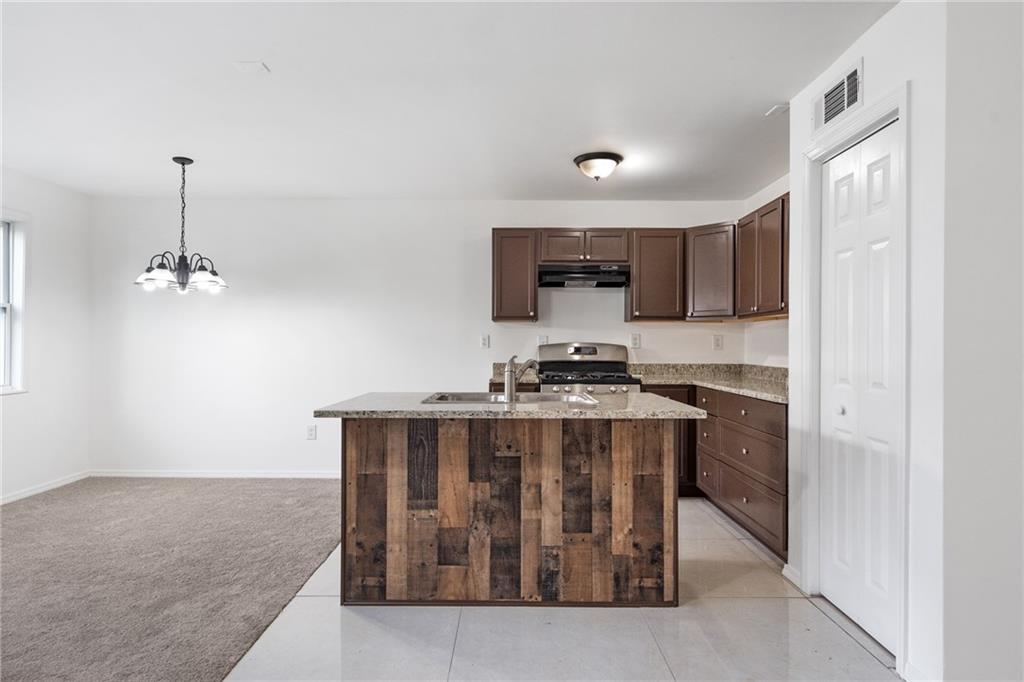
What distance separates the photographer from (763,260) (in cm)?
367

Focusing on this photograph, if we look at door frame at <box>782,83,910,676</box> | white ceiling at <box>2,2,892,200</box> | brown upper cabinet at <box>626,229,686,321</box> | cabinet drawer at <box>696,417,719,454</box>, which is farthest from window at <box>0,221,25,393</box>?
door frame at <box>782,83,910,676</box>

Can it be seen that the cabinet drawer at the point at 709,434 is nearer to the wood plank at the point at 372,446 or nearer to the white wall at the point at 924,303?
the white wall at the point at 924,303

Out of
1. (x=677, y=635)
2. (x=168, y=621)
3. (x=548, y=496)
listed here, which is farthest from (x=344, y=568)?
(x=677, y=635)

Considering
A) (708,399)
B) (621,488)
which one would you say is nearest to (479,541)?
(621,488)

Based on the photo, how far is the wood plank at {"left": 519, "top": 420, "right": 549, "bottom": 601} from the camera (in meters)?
2.46

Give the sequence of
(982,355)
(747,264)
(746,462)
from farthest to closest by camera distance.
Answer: (747,264)
(746,462)
(982,355)

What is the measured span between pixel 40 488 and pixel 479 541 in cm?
417

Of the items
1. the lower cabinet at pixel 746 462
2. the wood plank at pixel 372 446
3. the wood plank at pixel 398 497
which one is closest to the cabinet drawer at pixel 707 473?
the lower cabinet at pixel 746 462

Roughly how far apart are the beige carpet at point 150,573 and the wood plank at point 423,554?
624 millimetres

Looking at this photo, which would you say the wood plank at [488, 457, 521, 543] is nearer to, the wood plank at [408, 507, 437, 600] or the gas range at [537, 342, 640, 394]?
the wood plank at [408, 507, 437, 600]

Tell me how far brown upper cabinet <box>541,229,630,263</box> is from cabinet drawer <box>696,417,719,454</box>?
1.49 metres

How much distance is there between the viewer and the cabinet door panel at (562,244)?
15.2 ft

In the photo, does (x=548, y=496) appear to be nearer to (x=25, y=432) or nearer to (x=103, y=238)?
(x=25, y=432)

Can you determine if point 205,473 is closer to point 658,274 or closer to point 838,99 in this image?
point 658,274
